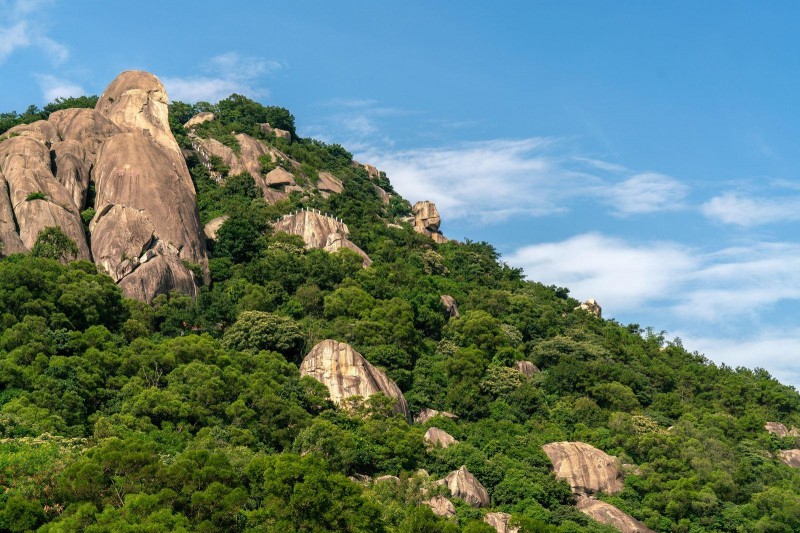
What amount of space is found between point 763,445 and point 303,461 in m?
36.7

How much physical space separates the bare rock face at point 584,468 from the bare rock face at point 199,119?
54.9m

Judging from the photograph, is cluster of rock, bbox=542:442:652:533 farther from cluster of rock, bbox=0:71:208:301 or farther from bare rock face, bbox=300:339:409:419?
cluster of rock, bbox=0:71:208:301

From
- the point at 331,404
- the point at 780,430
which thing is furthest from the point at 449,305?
the point at 780,430

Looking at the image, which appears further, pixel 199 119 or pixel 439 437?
pixel 199 119

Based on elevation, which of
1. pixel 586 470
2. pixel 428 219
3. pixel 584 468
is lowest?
pixel 586 470

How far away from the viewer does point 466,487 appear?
162 ft

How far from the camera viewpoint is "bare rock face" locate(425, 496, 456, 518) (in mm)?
46469

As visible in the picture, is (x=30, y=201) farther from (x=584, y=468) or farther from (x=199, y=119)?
(x=584, y=468)

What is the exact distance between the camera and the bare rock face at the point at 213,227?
7644 cm

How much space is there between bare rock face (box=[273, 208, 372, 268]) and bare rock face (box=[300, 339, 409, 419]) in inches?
730

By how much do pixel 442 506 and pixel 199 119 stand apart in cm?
6331

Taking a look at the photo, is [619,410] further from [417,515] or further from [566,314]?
[417,515]

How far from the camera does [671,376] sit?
244 ft

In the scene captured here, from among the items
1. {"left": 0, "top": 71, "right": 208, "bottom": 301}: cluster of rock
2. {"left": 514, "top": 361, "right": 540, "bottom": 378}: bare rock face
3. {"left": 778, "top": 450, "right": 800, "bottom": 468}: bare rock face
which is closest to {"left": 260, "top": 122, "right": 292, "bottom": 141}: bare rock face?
{"left": 0, "top": 71, "right": 208, "bottom": 301}: cluster of rock
